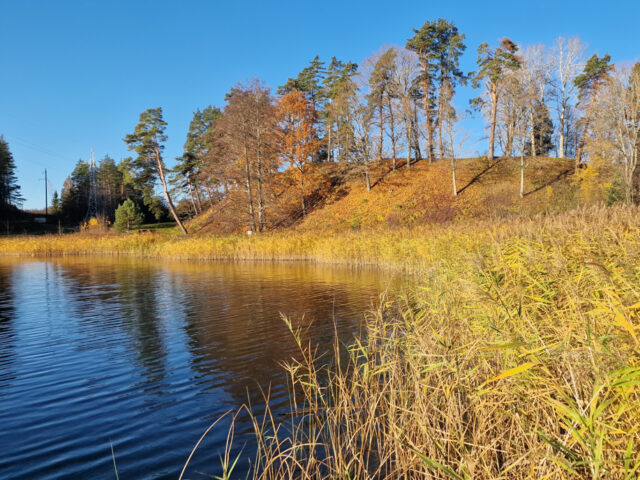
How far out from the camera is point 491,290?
480 centimetres

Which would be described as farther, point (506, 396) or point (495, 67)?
point (495, 67)

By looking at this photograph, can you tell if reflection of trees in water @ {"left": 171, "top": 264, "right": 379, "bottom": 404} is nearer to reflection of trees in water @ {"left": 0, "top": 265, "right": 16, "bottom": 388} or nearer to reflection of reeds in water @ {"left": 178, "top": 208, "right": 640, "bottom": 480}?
reflection of reeds in water @ {"left": 178, "top": 208, "right": 640, "bottom": 480}

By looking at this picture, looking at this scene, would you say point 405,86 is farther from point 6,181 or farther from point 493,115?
point 6,181

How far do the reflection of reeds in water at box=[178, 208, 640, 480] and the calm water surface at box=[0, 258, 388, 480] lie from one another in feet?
2.81

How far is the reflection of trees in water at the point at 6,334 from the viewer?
6.22 m

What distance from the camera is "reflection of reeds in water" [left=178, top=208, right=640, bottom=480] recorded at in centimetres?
228

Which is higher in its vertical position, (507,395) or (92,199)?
(92,199)

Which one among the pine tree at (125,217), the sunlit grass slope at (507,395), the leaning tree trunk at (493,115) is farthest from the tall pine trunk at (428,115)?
the sunlit grass slope at (507,395)

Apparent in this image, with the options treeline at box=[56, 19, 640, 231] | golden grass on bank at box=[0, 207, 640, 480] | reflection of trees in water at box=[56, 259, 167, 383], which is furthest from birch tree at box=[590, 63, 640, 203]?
reflection of trees in water at box=[56, 259, 167, 383]

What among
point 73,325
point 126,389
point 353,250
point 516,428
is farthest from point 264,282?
point 516,428

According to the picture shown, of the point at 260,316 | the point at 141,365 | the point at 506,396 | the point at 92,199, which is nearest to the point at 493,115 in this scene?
the point at 260,316

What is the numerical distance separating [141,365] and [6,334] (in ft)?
14.6

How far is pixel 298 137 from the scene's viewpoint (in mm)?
40312

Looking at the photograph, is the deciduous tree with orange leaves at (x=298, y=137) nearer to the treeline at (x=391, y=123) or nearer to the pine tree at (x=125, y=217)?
the treeline at (x=391, y=123)
